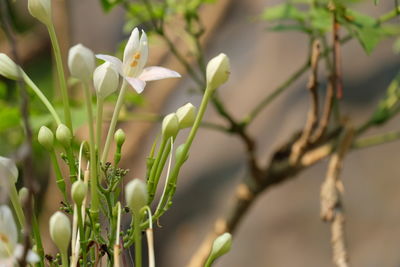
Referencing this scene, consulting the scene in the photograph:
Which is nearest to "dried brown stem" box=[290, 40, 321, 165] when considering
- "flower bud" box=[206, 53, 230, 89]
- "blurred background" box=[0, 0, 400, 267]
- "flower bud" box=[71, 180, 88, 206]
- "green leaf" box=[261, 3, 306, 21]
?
"green leaf" box=[261, 3, 306, 21]

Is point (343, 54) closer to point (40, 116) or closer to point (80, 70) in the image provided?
point (40, 116)

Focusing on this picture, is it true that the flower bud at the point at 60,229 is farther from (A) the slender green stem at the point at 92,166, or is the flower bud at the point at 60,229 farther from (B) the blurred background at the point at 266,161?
(B) the blurred background at the point at 266,161

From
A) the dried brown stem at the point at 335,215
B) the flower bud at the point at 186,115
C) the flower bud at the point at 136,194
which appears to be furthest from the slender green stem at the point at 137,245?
the dried brown stem at the point at 335,215

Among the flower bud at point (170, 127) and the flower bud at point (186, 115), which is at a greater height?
the flower bud at point (186, 115)

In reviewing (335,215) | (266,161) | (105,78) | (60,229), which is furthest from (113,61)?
(266,161)

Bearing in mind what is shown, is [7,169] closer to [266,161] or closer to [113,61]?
[113,61]

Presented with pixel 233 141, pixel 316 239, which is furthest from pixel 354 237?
pixel 233 141
